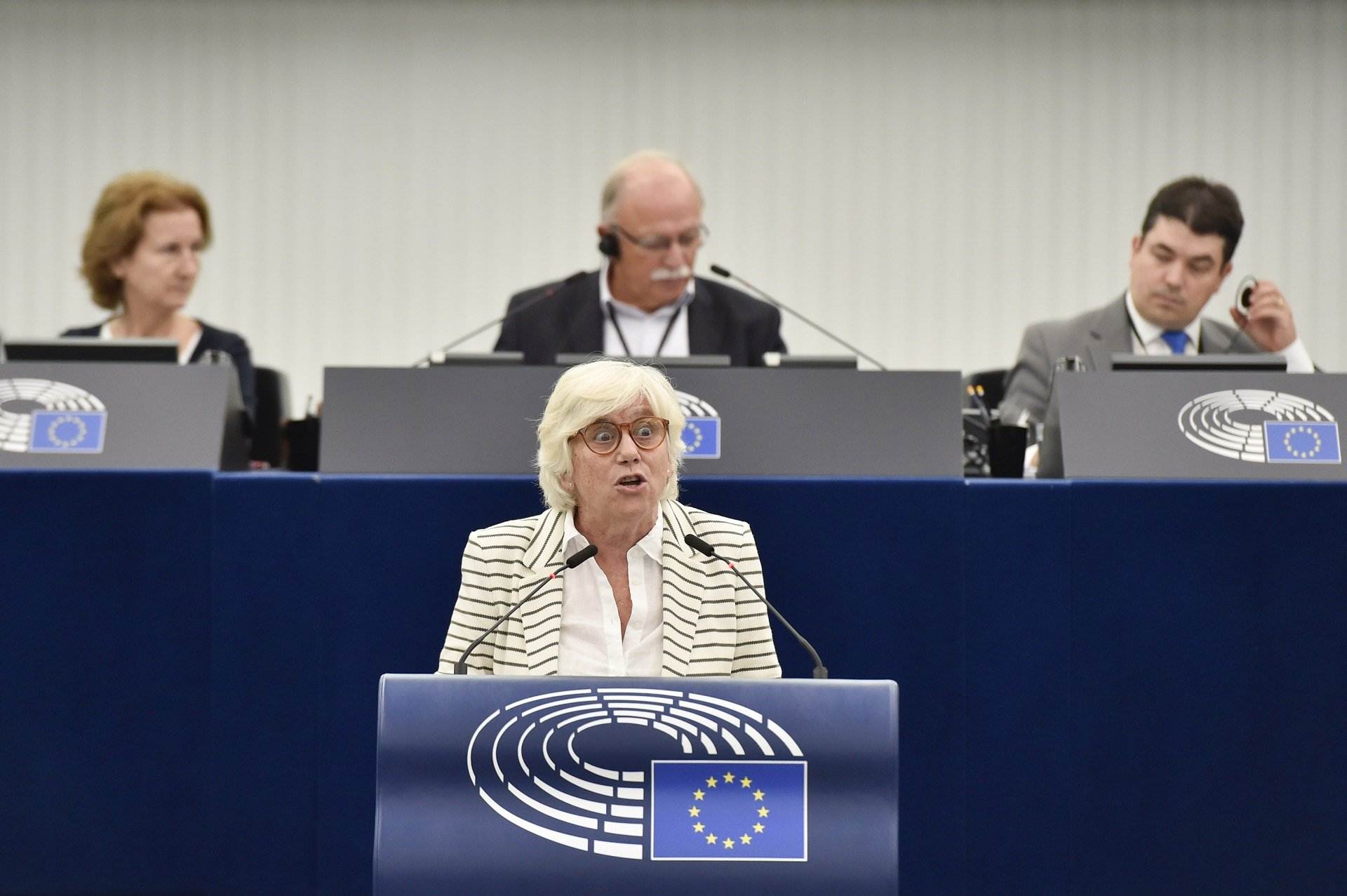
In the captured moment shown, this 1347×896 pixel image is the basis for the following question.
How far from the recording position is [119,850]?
2.96 m

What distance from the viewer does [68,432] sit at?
3115 mm

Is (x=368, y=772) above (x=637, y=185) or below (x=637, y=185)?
below

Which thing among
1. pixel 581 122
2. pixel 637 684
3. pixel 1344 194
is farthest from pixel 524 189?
pixel 637 684

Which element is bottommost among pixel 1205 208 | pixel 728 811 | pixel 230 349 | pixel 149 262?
pixel 728 811

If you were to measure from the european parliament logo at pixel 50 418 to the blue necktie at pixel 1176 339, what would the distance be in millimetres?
2672

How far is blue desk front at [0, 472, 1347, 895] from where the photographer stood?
2.98 m

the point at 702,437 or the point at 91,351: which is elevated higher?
the point at 91,351

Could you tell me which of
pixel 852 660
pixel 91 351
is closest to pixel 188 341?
pixel 91 351

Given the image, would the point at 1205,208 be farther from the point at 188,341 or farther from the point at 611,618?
the point at 188,341

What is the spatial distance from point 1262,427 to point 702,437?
115 centimetres

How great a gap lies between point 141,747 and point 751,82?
14.5ft

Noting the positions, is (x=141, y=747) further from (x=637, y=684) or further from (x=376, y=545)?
(x=637, y=684)

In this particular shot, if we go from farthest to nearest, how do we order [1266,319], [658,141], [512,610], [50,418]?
[658,141] < [1266,319] < [50,418] < [512,610]

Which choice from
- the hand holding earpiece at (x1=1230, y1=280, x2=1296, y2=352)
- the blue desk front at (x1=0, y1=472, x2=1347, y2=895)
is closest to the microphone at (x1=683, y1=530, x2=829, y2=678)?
the blue desk front at (x1=0, y1=472, x2=1347, y2=895)
